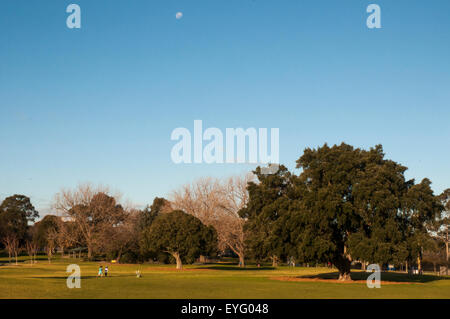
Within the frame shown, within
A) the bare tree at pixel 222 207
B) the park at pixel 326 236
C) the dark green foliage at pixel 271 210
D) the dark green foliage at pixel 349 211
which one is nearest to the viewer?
the park at pixel 326 236

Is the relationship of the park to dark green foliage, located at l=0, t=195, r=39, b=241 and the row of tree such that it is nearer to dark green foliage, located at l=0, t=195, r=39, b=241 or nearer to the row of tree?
the row of tree

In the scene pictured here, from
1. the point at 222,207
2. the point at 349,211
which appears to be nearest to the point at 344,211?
the point at 349,211

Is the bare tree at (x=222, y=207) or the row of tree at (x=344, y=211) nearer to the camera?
the row of tree at (x=344, y=211)

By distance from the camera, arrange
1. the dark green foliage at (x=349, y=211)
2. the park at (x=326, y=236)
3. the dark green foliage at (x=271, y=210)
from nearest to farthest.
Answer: the park at (x=326, y=236) < the dark green foliage at (x=349, y=211) < the dark green foliage at (x=271, y=210)

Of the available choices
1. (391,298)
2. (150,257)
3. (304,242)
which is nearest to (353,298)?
(391,298)

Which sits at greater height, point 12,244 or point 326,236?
point 326,236

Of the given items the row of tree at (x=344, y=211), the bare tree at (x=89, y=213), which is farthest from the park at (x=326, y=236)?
the bare tree at (x=89, y=213)

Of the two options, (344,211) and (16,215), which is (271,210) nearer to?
(344,211)

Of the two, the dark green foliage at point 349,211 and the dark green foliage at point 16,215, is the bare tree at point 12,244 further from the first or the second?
the dark green foliage at point 349,211

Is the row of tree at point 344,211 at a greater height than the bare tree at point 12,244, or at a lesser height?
greater
